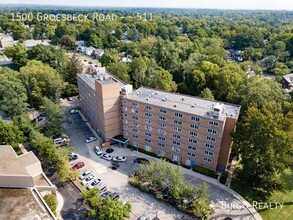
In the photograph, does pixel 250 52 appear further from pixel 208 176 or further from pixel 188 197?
pixel 188 197

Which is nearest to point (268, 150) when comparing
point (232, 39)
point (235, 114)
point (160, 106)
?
point (235, 114)

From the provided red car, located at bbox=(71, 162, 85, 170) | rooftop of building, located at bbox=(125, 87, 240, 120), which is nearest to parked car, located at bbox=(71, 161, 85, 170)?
red car, located at bbox=(71, 162, 85, 170)

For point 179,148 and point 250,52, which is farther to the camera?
point 250,52

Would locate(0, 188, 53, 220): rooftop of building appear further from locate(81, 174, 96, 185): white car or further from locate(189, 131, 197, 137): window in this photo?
locate(189, 131, 197, 137): window

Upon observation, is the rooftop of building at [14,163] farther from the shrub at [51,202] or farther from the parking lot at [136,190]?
the parking lot at [136,190]

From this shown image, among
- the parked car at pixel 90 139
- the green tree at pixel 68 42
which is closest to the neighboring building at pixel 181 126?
the parked car at pixel 90 139

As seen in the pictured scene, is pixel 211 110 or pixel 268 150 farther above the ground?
pixel 211 110
